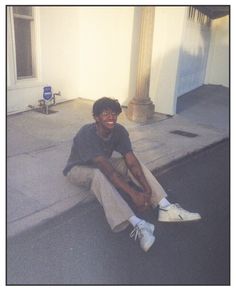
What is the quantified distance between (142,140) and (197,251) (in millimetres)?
3217

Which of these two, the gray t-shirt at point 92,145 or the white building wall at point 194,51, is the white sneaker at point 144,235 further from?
the white building wall at point 194,51

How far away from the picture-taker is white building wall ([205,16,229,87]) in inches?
540

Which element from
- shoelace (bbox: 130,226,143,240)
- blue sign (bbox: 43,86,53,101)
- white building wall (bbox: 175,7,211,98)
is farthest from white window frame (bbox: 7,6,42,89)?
shoelace (bbox: 130,226,143,240)

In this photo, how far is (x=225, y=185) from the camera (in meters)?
4.54

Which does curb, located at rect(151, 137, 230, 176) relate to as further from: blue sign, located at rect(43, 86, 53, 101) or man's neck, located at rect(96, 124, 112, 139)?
blue sign, located at rect(43, 86, 53, 101)

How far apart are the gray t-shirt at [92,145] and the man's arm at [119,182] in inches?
3.7

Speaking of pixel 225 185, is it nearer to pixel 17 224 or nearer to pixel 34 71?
pixel 17 224

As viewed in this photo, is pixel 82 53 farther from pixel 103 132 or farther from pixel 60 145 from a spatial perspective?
pixel 103 132

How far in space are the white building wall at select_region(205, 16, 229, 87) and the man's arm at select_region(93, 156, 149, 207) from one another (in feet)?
40.0

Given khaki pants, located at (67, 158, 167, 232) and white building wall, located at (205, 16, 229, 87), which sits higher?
white building wall, located at (205, 16, 229, 87)

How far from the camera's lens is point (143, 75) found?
735 cm

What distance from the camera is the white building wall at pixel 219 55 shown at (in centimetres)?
1373

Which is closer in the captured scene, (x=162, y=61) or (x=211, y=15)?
(x=162, y=61)

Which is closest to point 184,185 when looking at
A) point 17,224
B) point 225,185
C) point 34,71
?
point 225,185
